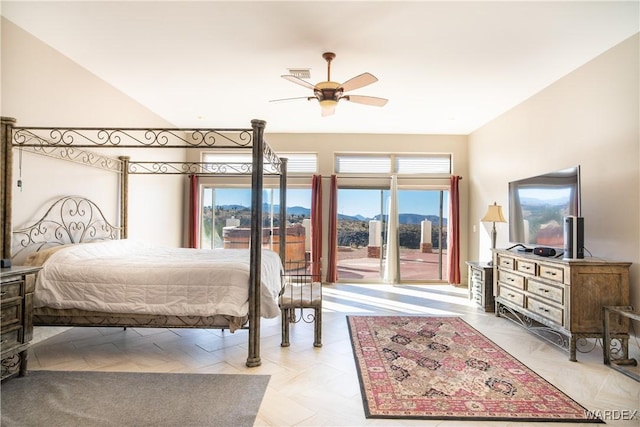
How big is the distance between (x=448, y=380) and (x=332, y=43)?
3.18 metres

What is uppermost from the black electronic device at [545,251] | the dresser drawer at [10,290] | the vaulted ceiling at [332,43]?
the vaulted ceiling at [332,43]

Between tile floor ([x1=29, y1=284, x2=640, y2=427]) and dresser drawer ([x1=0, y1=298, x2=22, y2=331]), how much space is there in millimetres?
616

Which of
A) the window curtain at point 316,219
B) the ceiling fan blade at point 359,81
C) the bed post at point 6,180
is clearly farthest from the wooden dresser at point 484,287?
the bed post at point 6,180

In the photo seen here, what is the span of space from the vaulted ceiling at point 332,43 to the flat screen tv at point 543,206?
125cm

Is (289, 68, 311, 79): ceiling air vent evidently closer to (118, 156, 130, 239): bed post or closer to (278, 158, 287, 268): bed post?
(278, 158, 287, 268): bed post

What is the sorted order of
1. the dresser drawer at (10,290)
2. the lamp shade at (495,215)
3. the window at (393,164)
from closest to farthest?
1. the dresser drawer at (10,290)
2. the lamp shade at (495,215)
3. the window at (393,164)

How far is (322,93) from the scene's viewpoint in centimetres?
334

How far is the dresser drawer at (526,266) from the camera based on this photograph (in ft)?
11.8

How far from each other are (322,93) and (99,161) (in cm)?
306

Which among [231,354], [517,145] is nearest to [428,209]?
[517,145]

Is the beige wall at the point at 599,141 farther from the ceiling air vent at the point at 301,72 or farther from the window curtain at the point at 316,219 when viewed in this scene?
the window curtain at the point at 316,219

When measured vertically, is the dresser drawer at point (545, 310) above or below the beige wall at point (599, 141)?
below

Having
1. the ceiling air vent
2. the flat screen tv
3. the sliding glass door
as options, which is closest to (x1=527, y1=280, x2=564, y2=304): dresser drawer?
the flat screen tv

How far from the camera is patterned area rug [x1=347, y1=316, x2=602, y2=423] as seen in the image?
87.5 inches
